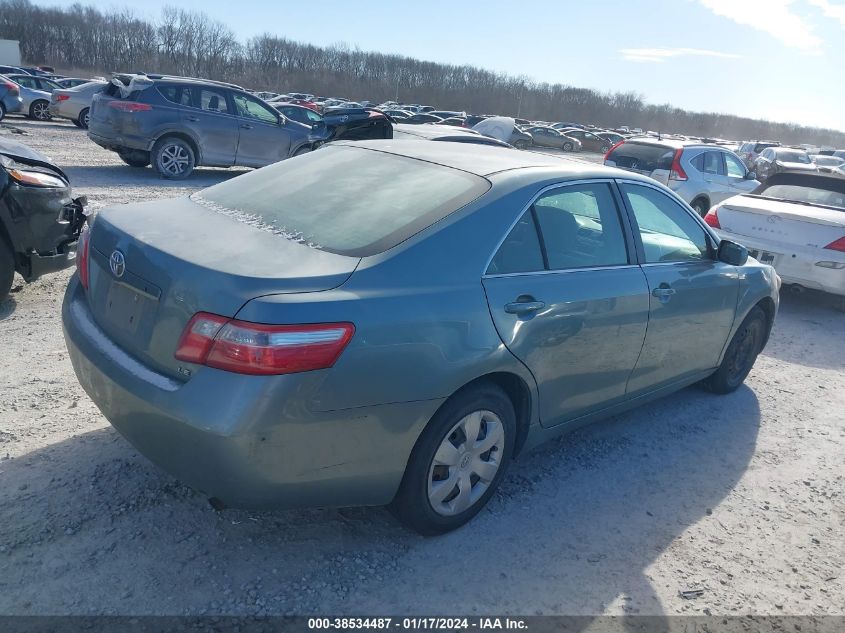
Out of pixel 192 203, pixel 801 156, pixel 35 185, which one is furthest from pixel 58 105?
pixel 801 156

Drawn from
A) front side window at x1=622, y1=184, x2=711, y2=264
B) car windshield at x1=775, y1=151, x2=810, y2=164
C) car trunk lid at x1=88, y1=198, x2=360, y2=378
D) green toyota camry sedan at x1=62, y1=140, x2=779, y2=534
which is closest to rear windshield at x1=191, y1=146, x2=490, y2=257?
green toyota camry sedan at x1=62, y1=140, x2=779, y2=534

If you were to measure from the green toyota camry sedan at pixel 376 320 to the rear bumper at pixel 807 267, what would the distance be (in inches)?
165

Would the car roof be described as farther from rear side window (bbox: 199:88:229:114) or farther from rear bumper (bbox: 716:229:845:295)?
rear side window (bbox: 199:88:229:114)

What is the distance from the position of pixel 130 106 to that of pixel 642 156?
901cm

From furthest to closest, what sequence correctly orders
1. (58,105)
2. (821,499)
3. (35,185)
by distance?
1. (58,105)
2. (35,185)
3. (821,499)

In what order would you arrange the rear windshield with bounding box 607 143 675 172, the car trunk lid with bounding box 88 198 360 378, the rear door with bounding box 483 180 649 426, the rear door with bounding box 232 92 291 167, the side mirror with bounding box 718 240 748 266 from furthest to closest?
the rear door with bounding box 232 92 291 167 < the rear windshield with bounding box 607 143 675 172 < the side mirror with bounding box 718 240 748 266 < the rear door with bounding box 483 180 649 426 < the car trunk lid with bounding box 88 198 360 378

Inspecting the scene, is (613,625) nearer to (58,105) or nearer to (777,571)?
(777,571)

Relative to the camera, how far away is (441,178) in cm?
320

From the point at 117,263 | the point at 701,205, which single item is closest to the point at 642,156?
the point at 701,205

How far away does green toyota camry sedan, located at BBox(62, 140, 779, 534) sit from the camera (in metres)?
2.36

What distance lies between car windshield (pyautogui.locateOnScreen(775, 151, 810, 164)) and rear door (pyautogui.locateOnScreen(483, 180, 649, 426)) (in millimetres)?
23381

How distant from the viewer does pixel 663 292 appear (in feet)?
12.5

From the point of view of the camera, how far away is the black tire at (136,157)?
12.6m

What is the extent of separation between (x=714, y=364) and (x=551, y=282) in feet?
7.02
